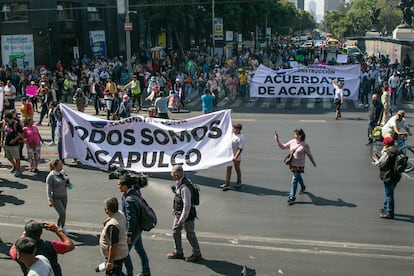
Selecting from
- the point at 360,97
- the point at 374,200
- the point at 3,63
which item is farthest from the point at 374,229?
the point at 3,63

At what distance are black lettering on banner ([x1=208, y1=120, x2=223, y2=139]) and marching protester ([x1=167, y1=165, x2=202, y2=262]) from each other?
4.12 meters

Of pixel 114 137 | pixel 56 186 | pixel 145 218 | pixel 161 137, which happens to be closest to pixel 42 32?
pixel 114 137

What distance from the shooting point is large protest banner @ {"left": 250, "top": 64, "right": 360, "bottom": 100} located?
79.0 ft

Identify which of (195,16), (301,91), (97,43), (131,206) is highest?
(195,16)

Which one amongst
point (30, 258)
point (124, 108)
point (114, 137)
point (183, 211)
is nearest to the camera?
point (30, 258)

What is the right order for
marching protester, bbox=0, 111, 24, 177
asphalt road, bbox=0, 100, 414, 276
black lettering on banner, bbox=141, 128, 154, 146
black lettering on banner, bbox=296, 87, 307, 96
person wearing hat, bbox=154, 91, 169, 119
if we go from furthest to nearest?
black lettering on banner, bbox=296, 87, 307, 96 → person wearing hat, bbox=154, 91, 169, 119 → marching protester, bbox=0, 111, 24, 177 → black lettering on banner, bbox=141, 128, 154, 146 → asphalt road, bbox=0, 100, 414, 276

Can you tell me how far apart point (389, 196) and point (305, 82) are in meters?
15.6

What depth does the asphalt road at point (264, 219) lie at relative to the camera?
26.1 ft

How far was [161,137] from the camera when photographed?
12141 mm

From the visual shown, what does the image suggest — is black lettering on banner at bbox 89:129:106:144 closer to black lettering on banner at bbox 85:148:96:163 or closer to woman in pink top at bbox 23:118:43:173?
black lettering on banner at bbox 85:148:96:163

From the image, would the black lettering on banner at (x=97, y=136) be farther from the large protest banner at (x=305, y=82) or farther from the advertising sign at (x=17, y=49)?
the advertising sign at (x=17, y=49)

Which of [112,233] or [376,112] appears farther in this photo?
[376,112]

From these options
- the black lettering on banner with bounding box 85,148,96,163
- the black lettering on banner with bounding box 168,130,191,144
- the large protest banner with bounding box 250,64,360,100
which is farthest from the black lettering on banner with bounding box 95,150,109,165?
the large protest banner with bounding box 250,64,360,100

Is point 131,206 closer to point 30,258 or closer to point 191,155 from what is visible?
point 30,258
